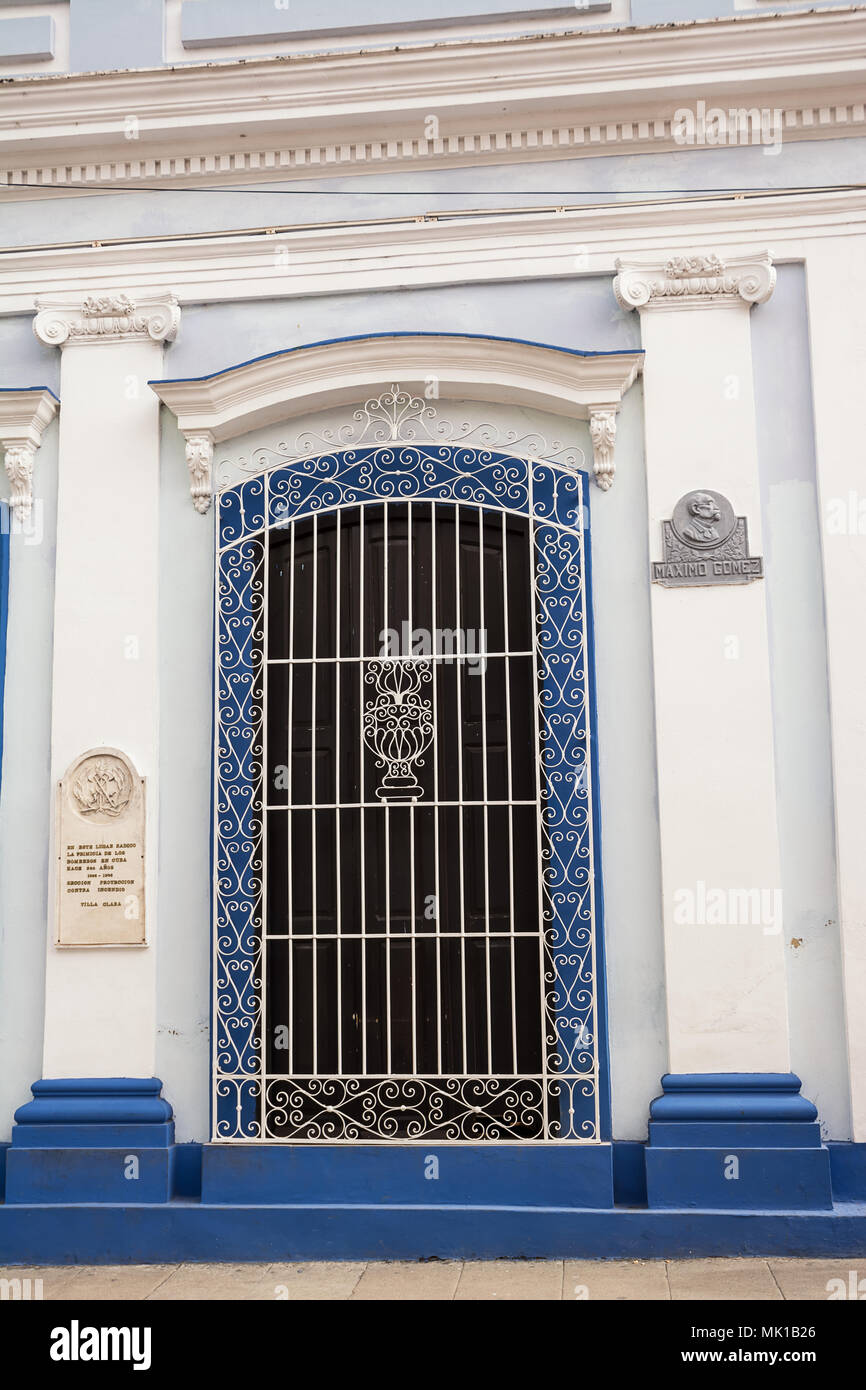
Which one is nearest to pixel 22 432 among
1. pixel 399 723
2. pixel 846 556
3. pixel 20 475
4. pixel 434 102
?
pixel 20 475

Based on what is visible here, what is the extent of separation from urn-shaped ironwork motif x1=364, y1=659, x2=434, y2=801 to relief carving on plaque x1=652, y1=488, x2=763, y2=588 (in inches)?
46.2

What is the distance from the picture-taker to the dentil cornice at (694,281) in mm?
5852

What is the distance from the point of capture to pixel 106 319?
6.20 metres

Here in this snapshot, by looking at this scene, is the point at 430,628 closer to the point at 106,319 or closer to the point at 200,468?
the point at 200,468

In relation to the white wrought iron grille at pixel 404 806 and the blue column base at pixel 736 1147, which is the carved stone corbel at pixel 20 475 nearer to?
the white wrought iron grille at pixel 404 806

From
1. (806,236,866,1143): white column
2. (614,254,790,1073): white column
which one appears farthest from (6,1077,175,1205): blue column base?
(806,236,866,1143): white column

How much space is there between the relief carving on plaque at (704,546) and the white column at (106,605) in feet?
7.45

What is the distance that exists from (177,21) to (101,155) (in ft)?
2.43

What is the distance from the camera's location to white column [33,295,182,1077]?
5.78 m

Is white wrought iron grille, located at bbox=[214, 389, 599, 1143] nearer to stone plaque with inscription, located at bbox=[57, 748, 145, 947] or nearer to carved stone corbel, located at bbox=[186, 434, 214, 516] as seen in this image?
carved stone corbel, located at bbox=[186, 434, 214, 516]

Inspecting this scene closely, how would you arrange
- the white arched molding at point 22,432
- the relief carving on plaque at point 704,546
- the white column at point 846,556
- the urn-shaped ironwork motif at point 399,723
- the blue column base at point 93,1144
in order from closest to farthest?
the white column at point 846,556 → the blue column base at point 93,1144 → the relief carving on plaque at point 704,546 → the urn-shaped ironwork motif at point 399,723 → the white arched molding at point 22,432

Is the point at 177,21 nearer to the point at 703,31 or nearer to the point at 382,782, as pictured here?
the point at 703,31

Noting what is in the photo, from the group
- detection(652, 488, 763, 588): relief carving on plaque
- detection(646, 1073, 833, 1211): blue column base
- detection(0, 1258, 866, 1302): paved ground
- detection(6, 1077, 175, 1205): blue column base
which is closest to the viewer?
detection(0, 1258, 866, 1302): paved ground

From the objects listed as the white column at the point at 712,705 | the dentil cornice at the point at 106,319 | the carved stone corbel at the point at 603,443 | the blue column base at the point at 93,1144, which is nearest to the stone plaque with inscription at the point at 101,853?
the blue column base at the point at 93,1144
